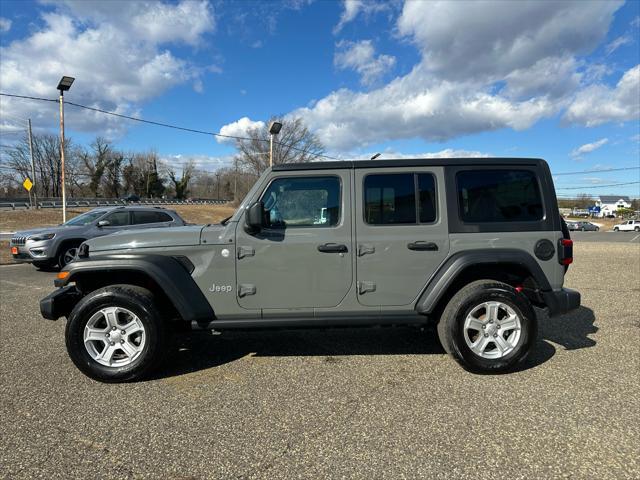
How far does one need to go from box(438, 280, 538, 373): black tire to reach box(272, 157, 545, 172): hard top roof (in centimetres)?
115

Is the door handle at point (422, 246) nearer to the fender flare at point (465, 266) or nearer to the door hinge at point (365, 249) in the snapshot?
the fender flare at point (465, 266)

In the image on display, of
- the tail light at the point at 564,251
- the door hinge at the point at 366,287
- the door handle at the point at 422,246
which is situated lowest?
the door hinge at the point at 366,287

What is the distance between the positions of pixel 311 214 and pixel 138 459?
219cm

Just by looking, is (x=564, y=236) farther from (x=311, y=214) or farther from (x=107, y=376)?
(x=107, y=376)

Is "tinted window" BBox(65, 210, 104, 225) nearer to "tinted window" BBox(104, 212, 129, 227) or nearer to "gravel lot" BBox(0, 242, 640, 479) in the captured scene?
"tinted window" BBox(104, 212, 129, 227)

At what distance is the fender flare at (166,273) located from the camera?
3.26 m

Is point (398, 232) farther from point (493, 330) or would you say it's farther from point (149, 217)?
point (149, 217)

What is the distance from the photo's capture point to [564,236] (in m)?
3.61

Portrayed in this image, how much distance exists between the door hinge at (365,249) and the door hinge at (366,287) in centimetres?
26

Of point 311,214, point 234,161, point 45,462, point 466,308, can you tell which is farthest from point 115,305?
point 234,161

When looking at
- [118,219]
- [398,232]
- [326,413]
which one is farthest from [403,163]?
[118,219]

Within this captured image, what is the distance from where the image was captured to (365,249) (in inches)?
135

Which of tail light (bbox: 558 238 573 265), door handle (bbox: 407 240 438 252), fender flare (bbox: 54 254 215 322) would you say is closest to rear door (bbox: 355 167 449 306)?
door handle (bbox: 407 240 438 252)

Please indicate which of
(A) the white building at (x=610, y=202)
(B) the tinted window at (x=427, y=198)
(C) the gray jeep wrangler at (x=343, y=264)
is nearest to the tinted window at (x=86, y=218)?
(C) the gray jeep wrangler at (x=343, y=264)
